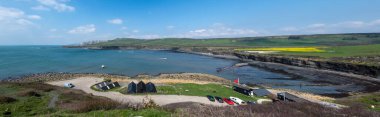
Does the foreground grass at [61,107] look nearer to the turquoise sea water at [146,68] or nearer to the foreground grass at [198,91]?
the foreground grass at [198,91]

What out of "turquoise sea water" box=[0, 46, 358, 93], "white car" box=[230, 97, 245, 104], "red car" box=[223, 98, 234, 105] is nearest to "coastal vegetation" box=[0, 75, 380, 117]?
"white car" box=[230, 97, 245, 104]

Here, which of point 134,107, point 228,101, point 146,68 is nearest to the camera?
point 134,107

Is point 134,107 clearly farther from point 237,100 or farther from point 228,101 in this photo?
point 237,100

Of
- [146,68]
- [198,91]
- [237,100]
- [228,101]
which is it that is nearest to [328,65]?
[146,68]

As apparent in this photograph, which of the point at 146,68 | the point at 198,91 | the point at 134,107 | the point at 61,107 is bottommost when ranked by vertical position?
the point at 146,68

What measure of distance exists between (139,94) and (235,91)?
1437 centimetres

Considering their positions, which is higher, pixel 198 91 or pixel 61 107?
pixel 61 107

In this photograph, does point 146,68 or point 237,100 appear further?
point 146,68

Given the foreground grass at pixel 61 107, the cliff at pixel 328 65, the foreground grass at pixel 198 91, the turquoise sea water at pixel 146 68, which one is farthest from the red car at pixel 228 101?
the cliff at pixel 328 65

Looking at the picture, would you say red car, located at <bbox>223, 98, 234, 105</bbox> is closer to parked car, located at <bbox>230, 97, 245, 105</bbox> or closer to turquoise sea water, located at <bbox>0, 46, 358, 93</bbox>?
parked car, located at <bbox>230, 97, 245, 105</bbox>

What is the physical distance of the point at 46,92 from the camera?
99.6ft

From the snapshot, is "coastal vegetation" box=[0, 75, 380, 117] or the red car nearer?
"coastal vegetation" box=[0, 75, 380, 117]

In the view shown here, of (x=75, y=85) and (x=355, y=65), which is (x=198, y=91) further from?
(x=355, y=65)

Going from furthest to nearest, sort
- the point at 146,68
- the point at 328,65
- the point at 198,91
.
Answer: the point at 146,68
the point at 328,65
the point at 198,91
